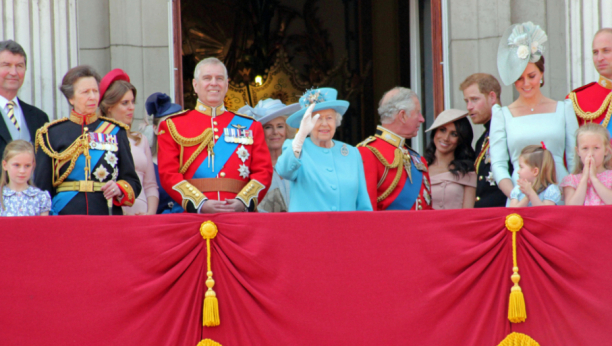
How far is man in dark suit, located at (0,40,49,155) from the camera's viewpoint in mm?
4875

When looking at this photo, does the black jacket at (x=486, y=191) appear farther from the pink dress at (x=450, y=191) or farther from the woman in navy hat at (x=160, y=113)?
the woman in navy hat at (x=160, y=113)

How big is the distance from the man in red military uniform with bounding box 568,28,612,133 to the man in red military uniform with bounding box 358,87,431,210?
102 cm

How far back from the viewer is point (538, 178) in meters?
4.41

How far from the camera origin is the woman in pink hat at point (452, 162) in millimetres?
5402

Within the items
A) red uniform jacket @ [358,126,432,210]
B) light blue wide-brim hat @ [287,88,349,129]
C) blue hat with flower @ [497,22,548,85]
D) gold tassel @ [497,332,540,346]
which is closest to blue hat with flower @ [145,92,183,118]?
light blue wide-brim hat @ [287,88,349,129]

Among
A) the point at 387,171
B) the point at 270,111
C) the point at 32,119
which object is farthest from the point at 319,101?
the point at 32,119

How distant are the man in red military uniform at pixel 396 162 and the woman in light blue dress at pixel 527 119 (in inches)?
22.7

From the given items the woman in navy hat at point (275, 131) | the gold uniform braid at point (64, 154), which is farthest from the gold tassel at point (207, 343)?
the woman in navy hat at point (275, 131)

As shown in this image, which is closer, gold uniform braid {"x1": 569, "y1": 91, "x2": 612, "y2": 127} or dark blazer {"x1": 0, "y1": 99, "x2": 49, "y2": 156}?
gold uniform braid {"x1": 569, "y1": 91, "x2": 612, "y2": 127}

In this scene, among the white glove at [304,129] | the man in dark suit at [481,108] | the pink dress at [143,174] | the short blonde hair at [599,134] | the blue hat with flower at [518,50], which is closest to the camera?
the white glove at [304,129]

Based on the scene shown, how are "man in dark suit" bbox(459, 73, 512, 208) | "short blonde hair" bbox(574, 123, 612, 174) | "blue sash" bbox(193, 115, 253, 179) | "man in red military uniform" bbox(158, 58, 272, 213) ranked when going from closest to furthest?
"short blonde hair" bbox(574, 123, 612, 174) < "man in red military uniform" bbox(158, 58, 272, 213) < "blue sash" bbox(193, 115, 253, 179) < "man in dark suit" bbox(459, 73, 512, 208)

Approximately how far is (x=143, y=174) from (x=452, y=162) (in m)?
2.06

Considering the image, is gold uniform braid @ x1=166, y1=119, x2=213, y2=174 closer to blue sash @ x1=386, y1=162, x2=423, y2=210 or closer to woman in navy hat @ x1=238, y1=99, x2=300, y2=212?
woman in navy hat @ x1=238, y1=99, x2=300, y2=212

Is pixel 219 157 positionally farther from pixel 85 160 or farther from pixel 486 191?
pixel 486 191
